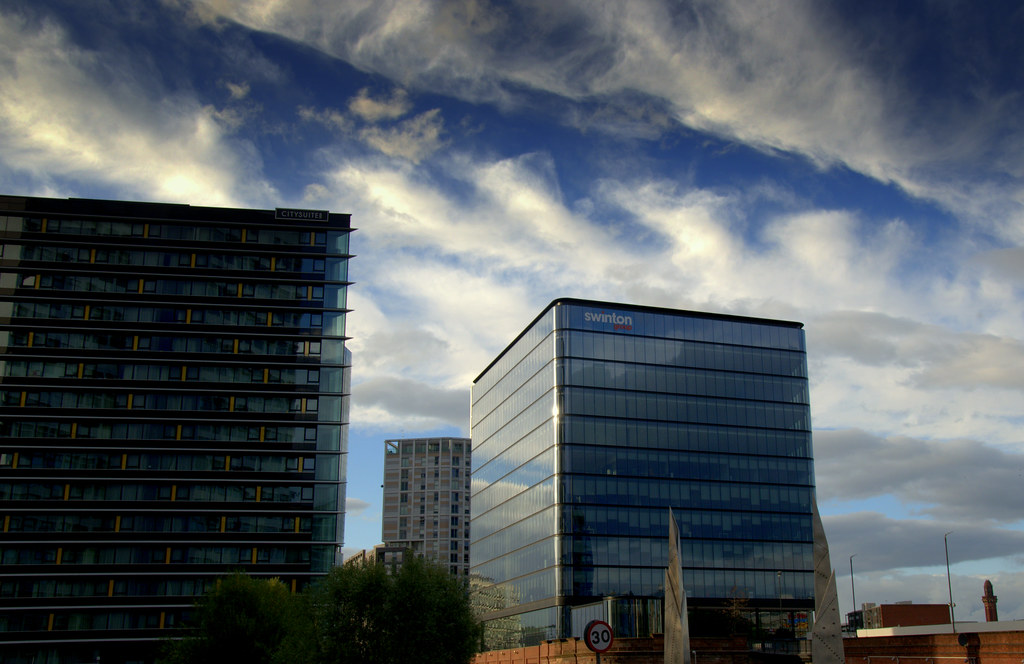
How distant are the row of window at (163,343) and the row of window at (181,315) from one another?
1495 millimetres

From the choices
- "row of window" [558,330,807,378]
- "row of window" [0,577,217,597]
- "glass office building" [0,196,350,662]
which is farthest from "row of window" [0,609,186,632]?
"row of window" [558,330,807,378]

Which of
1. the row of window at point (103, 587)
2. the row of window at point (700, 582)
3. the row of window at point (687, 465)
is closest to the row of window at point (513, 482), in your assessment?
the row of window at point (687, 465)

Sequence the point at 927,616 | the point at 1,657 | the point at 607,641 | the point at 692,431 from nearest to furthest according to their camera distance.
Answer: the point at 607,641 < the point at 1,657 < the point at 692,431 < the point at 927,616

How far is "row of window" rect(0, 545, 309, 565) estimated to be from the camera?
7975cm

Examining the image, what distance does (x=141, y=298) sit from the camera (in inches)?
3452

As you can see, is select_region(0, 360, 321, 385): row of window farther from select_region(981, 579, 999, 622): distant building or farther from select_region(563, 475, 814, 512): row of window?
select_region(981, 579, 999, 622): distant building

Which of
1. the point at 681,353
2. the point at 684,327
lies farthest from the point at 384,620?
the point at 684,327

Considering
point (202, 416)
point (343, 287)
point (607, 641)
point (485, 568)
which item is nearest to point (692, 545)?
point (485, 568)

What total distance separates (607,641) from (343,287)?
238ft

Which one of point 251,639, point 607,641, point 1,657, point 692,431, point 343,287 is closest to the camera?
point 607,641

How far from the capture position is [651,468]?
9656 centimetres

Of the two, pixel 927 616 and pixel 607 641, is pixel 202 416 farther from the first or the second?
pixel 927 616

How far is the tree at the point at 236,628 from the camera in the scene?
55.6 m

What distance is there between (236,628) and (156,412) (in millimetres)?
34501
